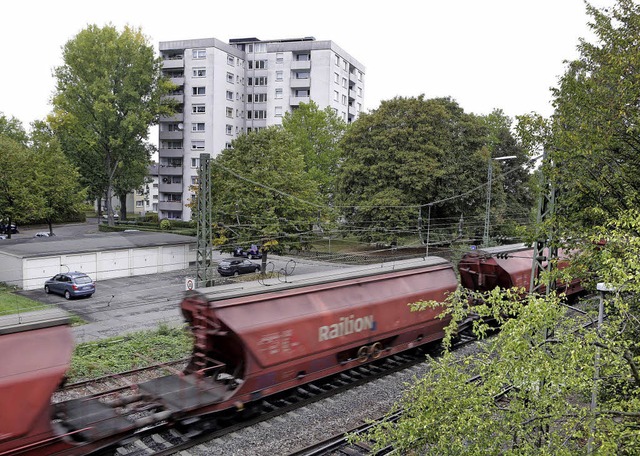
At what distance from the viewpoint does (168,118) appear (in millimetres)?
57906

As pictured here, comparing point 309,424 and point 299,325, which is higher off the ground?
point 299,325

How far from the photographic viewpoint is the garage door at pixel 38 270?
95.5 feet

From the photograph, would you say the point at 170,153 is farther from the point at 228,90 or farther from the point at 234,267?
the point at 234,267

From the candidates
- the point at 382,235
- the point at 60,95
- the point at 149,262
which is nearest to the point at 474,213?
the point at 382,235

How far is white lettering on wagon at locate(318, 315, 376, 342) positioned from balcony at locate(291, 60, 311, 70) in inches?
2011

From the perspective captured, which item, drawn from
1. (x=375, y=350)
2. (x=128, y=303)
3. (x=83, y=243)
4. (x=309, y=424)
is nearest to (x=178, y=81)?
(x=83, y=243)

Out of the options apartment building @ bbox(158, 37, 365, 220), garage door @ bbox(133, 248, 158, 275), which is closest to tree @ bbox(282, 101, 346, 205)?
apartment building @ bbox(158, 37, 365, 220)

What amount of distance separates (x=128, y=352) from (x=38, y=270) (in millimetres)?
17076

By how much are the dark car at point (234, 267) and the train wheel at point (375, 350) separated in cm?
2185

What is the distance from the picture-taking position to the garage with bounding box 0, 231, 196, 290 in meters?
29.4

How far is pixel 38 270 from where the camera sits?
97.6 ft

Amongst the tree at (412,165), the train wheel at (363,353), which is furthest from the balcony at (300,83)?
the train wheel at (363,353)

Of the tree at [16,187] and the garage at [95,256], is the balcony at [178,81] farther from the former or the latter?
the garage at [95,256]

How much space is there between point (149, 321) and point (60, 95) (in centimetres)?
3767
